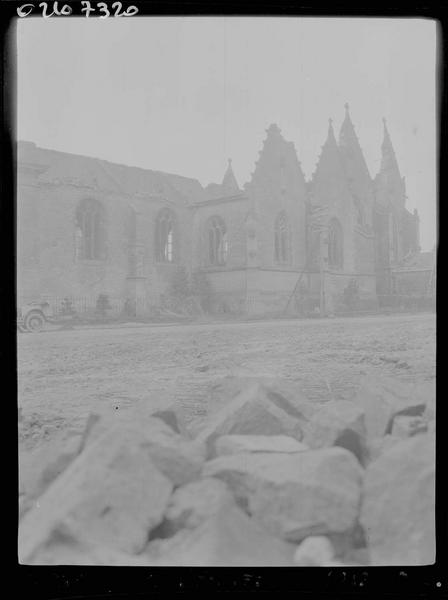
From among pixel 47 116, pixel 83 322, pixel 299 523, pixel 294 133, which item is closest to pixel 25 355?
pixel 83 322

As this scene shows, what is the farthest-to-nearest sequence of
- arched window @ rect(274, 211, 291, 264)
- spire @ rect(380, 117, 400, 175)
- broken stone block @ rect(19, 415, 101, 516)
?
1. arched window @ rect(274, 211, 291, 264)
2. spire @ rect(380, 117, 400, 175)
3. broken stone block @ rect(19, 415, 101, 516)

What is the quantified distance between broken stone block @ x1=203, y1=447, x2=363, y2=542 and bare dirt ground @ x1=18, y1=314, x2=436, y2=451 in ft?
0.98

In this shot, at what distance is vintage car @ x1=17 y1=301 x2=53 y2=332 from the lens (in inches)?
102

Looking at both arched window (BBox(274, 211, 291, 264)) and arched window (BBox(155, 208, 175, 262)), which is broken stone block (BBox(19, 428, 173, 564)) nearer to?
arched window (BBox(155, 208, 175, 262))

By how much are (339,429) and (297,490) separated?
0.33m

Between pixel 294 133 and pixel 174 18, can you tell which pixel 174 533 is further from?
pixel 174 18

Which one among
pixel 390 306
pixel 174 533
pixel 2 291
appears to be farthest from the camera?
pixel 390 306

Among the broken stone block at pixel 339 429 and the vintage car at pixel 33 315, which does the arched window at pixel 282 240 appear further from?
the vintage car at pixel 33 315

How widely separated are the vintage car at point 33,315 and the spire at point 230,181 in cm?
100

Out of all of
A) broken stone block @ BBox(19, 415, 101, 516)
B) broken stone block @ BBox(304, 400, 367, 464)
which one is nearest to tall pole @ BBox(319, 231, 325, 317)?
broken stone block @ BBox(304, 400, 367, 464)

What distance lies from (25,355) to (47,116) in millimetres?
1088

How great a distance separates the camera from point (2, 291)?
2.59 meters

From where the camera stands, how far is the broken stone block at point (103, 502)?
2.45 m

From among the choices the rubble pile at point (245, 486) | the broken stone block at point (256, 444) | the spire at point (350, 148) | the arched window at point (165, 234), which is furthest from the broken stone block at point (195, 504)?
the spire at point (350, 148)
